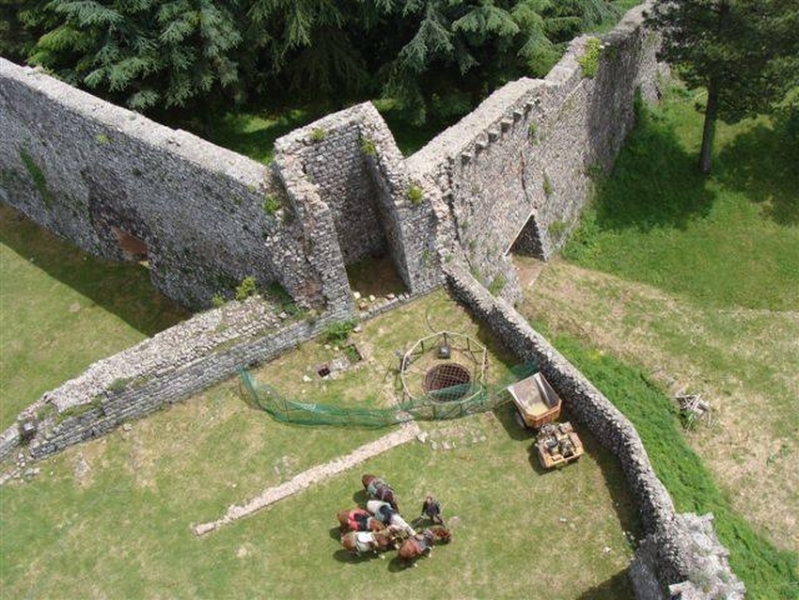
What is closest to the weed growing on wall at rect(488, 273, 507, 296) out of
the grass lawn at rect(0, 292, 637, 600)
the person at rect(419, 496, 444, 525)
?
Result: the grass lawn at rect(0, 292, 637, 600)

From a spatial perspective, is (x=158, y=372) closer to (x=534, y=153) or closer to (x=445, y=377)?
(x=445, y=377)

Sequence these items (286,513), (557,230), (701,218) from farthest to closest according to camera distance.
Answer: (701,218) < (557,230) < (286,513)

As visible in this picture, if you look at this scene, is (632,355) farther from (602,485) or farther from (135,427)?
(135,427)

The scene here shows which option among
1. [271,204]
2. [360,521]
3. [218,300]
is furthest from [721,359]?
[218,300]

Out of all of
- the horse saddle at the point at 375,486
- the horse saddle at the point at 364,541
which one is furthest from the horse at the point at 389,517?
the horse saddle at the point at 364,541

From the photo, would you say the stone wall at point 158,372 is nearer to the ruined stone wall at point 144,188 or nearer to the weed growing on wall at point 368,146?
the ruined stone wall at point 144,188
